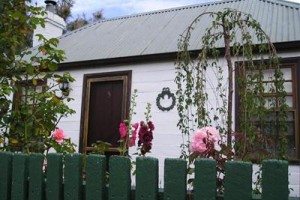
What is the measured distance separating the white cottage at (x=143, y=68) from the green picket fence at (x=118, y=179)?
3973mm

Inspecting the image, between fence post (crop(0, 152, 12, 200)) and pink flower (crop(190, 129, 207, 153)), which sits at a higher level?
pink flower (crop(190, 129, 207, 153))

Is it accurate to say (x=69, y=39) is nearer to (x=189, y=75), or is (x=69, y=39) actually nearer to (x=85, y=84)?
(x=85, y=84)

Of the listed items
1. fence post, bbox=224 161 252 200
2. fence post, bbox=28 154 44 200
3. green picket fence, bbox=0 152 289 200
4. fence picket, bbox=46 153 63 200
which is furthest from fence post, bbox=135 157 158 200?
fence post, bbox=28 154 44 200

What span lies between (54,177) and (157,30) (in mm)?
6200

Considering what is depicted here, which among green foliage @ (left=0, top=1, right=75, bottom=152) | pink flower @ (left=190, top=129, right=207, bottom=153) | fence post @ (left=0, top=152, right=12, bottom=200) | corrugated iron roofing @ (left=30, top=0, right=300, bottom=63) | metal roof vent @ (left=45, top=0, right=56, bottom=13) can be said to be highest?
metal roof vent @ (left=45, top=0, right=56, bottom=13)

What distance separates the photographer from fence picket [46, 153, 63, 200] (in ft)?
7.11

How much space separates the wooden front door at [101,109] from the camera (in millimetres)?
7309

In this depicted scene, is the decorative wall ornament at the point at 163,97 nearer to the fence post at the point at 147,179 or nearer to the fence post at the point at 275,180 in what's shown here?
the fence post at the point at 147,179

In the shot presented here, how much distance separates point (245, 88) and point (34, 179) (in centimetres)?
169

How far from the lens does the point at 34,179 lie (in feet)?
7.43

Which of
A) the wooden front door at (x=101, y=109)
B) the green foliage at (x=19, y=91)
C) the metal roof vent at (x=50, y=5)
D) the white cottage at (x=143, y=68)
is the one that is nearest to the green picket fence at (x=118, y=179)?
the green foliage at (x=19, y=91)

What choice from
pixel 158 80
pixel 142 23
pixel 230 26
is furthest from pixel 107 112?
pixel 230 26

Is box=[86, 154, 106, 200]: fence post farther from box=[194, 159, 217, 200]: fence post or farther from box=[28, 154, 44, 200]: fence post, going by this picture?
box=[194, 159, 217, 200]: fence post

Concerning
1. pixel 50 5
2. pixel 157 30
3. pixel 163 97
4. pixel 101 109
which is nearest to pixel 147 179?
pixel 163 97
